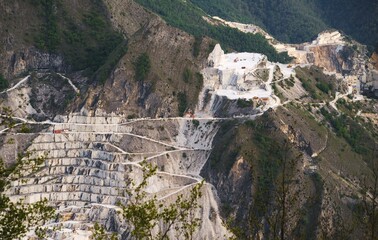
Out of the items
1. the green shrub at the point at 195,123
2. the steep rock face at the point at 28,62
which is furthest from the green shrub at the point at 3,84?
the green shrub at the point at 195,123

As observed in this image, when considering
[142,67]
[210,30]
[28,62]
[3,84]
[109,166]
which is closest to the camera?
[109,166]

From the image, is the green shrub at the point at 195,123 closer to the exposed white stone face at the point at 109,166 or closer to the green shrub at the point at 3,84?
the exposed white stone face at the point at 109,166

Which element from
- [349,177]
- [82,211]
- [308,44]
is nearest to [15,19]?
[82,211]

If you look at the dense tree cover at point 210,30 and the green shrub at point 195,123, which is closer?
the green shrub at point 195,123

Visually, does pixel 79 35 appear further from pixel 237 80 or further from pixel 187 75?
pixel 237 80

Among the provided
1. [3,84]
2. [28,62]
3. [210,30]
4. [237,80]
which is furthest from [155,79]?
[210,30]

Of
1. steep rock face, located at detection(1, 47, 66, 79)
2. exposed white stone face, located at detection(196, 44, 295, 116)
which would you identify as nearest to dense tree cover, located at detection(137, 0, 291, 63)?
exposed white stone face, located at detection(196, 44, 295, 116)

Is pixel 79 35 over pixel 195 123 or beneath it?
over
